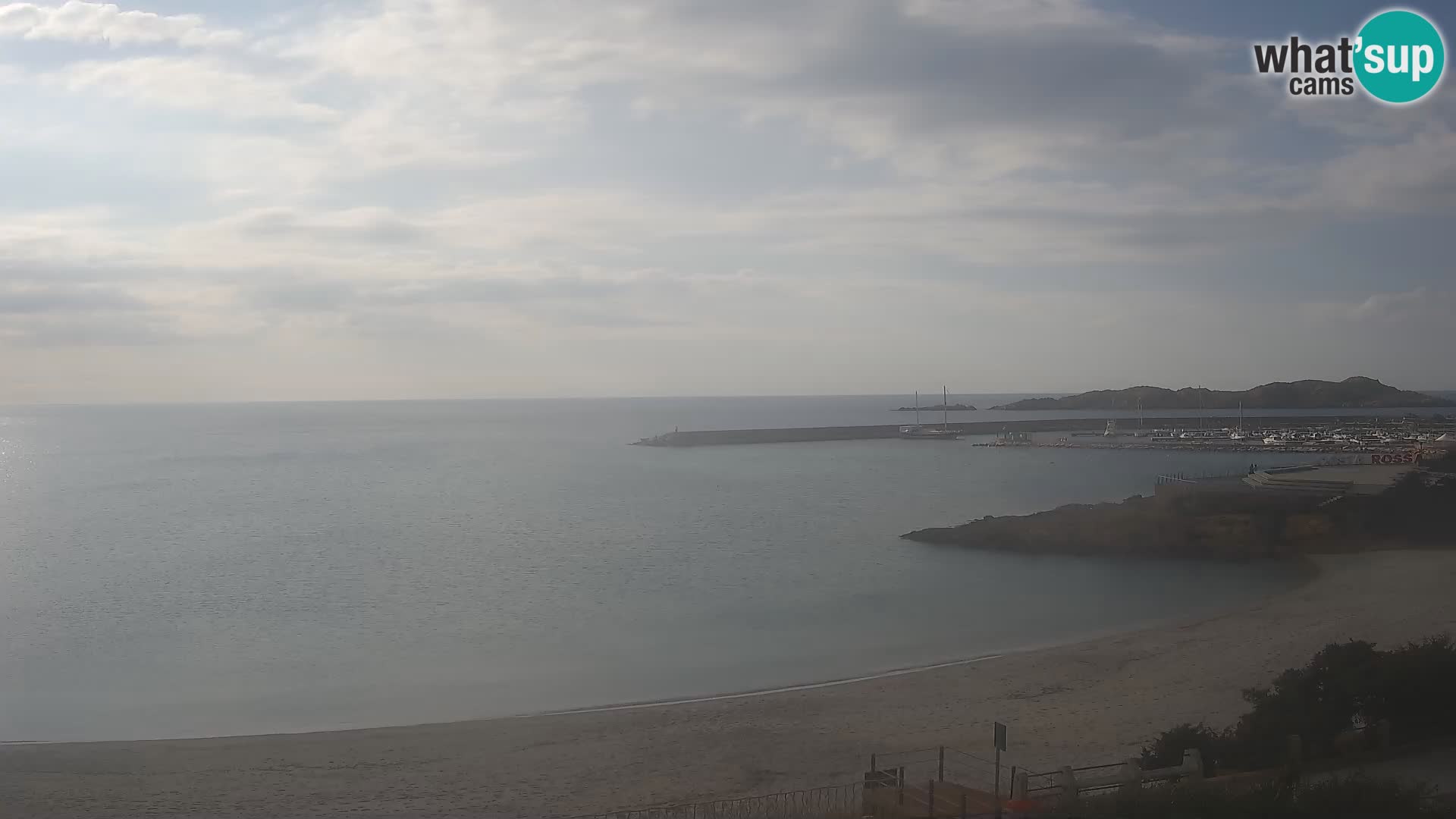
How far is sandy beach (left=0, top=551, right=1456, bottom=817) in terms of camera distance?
12.5 meters

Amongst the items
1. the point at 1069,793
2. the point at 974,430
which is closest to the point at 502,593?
the point at 1069,793

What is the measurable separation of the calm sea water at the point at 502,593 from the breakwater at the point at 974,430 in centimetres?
3974

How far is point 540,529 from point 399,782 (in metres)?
29.3

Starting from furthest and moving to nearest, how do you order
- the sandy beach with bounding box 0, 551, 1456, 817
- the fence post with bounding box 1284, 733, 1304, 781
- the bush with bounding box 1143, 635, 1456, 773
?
the sandy beach with bounding box 0, 551, 1456, 817 → the bush with bounding box 1143, 635, 1456, 773 → the fence post with bounding box 1284, 733, 1304, 781

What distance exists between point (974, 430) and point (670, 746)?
104313 millimetres

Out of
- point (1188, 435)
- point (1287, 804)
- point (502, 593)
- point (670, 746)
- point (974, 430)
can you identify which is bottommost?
point (502, 593)

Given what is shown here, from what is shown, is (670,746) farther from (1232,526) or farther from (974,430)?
(974,430)

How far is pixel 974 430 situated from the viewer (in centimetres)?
11438

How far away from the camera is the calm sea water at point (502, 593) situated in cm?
1895

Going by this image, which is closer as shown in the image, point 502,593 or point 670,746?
point 670,746

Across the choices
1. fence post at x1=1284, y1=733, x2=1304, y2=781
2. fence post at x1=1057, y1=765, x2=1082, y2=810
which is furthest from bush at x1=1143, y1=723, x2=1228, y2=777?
fence post at x1=1057, y1=765, x2=1082, y2=810

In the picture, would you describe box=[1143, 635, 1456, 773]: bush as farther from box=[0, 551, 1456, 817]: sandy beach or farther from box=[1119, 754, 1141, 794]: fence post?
box=[0, 551, 1456, 817]: sandy beach

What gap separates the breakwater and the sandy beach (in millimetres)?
85293

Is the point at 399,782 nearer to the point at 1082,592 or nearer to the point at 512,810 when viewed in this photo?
the point at 512,810
